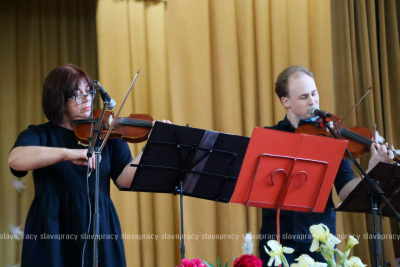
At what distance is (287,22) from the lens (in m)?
3.75

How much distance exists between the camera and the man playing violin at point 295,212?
2182 millimetres

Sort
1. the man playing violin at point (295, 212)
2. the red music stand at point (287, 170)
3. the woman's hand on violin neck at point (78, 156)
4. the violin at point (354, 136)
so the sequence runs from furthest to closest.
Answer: the violin at point (354, 136), the man playing violin at point (295, 212), the woman's hand on violin neck at point (78, 156), the red music stand at point (287, 170)

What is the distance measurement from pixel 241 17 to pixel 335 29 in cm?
81

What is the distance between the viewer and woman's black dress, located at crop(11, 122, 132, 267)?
191cm

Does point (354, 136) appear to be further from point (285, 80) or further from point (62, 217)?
point (62, 217)

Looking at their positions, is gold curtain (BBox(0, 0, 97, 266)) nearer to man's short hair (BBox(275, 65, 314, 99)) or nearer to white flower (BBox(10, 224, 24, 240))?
white flower (BBox(10, 224, 24, 240))

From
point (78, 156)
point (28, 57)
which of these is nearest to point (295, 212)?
point (78, 156)

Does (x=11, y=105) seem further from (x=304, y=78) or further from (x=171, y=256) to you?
(x=304, y=78)

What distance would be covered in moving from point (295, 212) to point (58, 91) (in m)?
1.31

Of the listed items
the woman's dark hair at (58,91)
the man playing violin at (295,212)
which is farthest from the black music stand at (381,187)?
the woman's dark hair at (58,91)

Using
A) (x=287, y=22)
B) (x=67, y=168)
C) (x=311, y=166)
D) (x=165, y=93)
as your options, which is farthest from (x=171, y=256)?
(x=287, y=22)

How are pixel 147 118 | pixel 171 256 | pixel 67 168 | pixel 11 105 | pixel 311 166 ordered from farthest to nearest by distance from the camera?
pixel 11 105, pixel 171 256, pixel 147 118, pixel 67 168, pixel 311 166

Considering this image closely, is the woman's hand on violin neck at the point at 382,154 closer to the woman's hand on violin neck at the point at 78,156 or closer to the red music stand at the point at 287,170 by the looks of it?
the red music stand at the point at 287,170

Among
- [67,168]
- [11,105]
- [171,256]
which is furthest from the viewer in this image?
[11,105]
